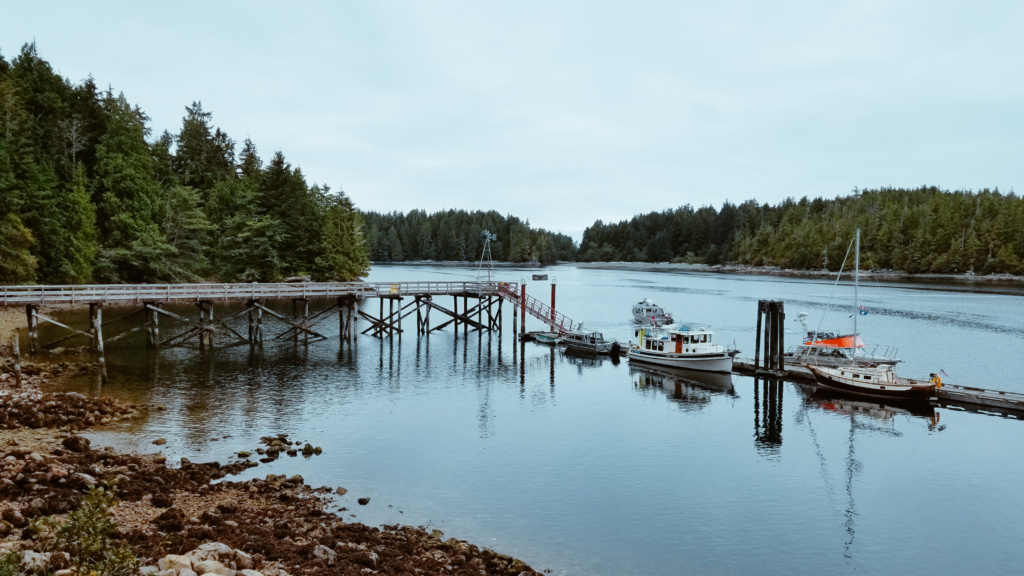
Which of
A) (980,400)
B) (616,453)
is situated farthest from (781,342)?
(616,453)

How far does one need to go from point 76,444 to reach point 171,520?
9.60 meters

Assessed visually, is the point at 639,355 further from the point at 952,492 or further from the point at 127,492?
the point at 127,492

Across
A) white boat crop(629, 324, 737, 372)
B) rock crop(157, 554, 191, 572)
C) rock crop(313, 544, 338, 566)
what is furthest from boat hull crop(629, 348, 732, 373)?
rock crop(157, 554, 191, 572)

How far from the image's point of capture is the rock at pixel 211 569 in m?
13.5

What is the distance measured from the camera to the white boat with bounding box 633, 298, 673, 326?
3036 inches

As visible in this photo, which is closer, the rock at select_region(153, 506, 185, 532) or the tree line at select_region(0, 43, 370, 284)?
Result: the rock at select_region(153, 506, 185, 532)

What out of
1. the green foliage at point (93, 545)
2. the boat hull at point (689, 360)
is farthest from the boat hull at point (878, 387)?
the green foliage at point (93, 545)

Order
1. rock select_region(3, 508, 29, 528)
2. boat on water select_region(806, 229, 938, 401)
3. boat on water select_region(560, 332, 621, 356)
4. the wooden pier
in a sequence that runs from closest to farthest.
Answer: rock select_region(3, 508, 29, 528), boat on water select_region(806, 229, 938, 401), the wooden pier, boat on water select_region(560, 332, 621, 356)

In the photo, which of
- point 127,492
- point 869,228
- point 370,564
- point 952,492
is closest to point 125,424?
point 127,492

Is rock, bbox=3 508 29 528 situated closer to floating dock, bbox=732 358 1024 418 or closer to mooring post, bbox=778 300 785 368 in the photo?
mooring post, bbox=778 300 785 368

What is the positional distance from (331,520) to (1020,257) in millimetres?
185150

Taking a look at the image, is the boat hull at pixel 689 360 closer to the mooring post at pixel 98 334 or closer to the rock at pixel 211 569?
the mooring post at pixel 98 334

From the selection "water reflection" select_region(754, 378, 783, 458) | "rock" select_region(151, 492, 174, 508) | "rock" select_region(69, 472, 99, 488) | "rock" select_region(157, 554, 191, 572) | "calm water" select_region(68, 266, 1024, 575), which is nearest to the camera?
"rock" select_region(157, 554, 191, 572)

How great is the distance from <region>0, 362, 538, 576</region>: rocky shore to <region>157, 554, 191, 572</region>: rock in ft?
0.09
